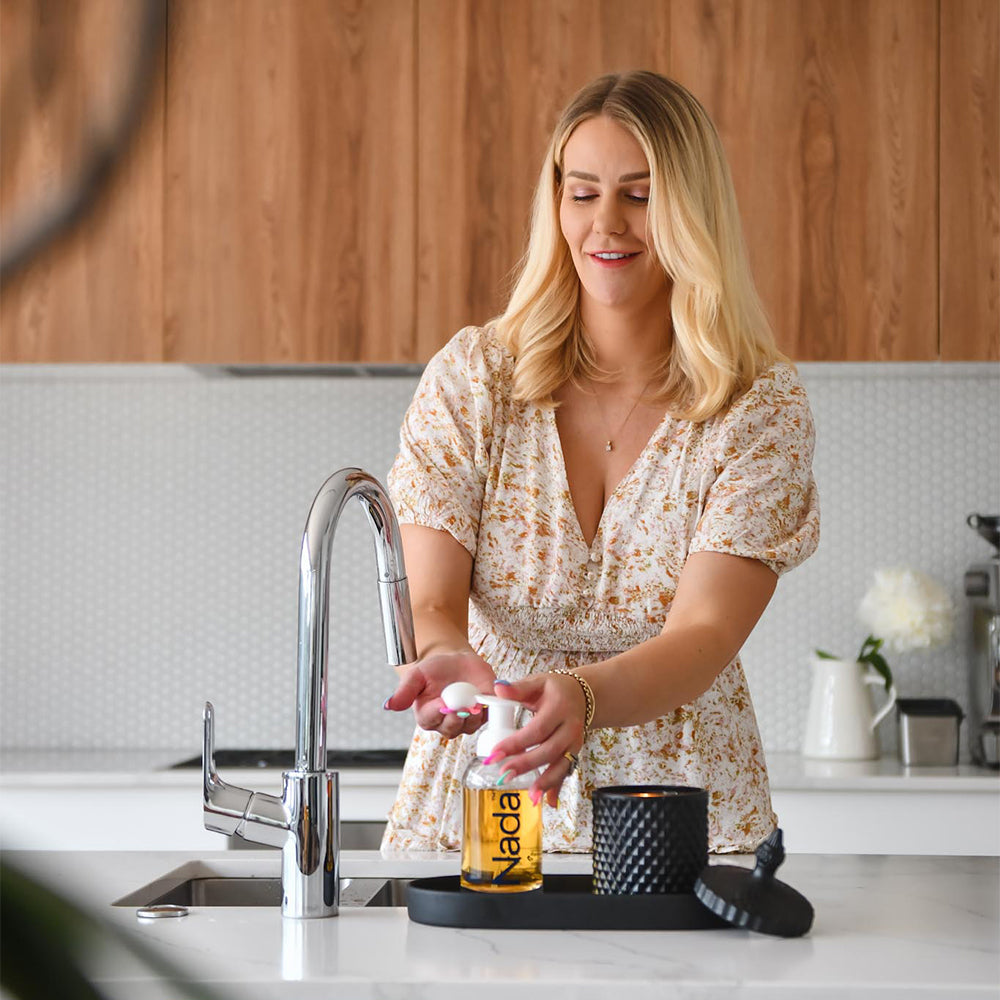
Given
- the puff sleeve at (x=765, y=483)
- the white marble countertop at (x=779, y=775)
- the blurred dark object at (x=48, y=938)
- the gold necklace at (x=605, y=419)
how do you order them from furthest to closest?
1. the white marble countertop at (x=779, y=775)
2. the gold necklace at (x=605, y=419)
3. the puff sleeve at (x=765, y=483)
4. the blurred dark object at (x=48, y=938)

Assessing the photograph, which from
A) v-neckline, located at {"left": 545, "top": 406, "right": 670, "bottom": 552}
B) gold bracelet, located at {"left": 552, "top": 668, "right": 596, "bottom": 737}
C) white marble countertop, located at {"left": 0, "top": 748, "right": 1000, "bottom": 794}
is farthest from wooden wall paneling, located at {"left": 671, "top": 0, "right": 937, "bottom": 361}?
gold bracelet, located at {"left": 552, "top": 668, "right": 596, "bottom": 737}

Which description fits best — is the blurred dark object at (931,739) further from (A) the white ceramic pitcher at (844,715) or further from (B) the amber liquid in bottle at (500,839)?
(B) the amber liquid in bottle at (500,839)

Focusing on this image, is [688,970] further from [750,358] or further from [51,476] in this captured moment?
[51,476]

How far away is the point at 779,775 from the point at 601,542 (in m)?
1.17

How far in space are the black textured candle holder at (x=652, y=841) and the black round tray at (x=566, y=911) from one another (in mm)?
19

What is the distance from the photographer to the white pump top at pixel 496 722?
956 millimetres

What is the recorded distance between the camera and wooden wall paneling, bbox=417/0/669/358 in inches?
103

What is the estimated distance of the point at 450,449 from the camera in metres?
1.52

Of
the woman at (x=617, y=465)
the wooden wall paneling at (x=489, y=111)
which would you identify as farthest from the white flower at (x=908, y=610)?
the woman at (x=617, y=465)

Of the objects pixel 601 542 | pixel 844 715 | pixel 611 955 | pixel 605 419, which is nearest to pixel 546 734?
pixel 611 955

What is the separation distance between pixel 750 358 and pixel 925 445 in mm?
1476

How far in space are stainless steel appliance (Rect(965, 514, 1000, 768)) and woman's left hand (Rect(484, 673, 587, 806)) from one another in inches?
67.1

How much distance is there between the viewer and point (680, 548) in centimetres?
149

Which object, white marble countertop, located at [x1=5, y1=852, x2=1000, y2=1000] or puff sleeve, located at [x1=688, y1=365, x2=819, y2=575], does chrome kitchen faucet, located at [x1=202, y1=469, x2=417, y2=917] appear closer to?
white marble countertop, located at [x1=5, y1=852, x2=1000, y2=1000]
